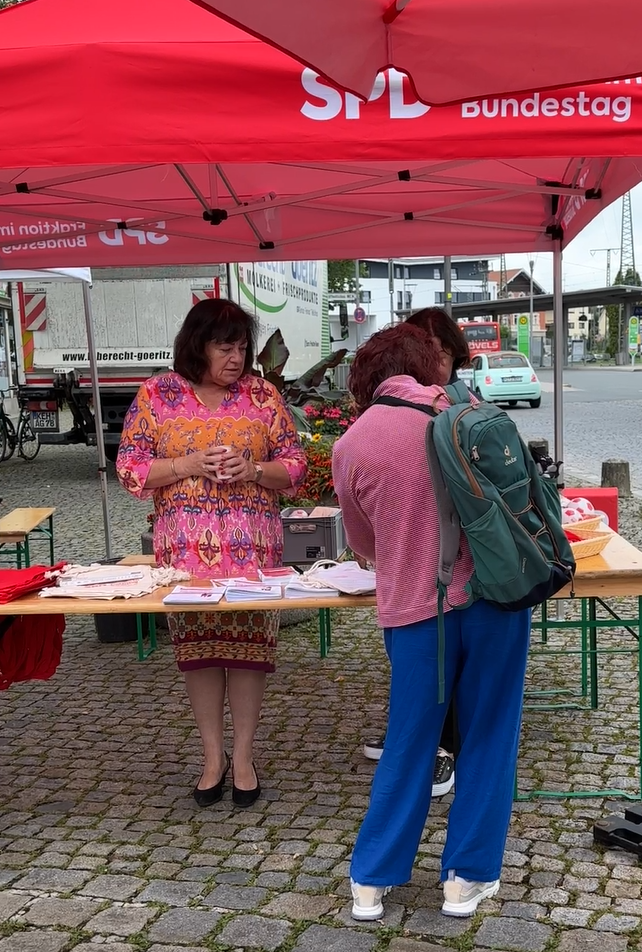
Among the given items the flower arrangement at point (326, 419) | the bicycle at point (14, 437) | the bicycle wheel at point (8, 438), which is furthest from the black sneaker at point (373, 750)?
the bicycle wheel at point (8, 438)

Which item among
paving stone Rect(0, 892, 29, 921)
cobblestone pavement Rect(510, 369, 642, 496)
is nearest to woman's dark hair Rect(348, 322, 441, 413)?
paving stone Rect(0, 892, 29, 921)

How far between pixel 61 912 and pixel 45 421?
439 inches

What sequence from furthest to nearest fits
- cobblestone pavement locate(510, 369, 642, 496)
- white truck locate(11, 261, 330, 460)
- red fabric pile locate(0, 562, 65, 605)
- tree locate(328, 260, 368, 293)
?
1. tree locate(328, 260, 368, 293)
2. cobblestone pavement locate(510, 369, 642, 496)
3. white truck locate(11, 261, 330, 460)
4. red fabric pile locate(0, 562, 65, 605)

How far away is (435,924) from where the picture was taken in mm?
2859

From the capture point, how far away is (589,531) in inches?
146

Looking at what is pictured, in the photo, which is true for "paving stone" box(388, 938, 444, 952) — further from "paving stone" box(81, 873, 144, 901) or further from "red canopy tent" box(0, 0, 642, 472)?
"red canopy tent" box(0, 0, 642, 472)

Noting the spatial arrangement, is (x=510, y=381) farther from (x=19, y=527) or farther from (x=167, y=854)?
(x=167, y=854)

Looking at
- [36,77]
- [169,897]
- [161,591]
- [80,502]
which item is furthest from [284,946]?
[80,502]

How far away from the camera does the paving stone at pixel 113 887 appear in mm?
3100

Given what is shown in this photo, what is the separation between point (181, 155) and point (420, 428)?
1.02 meters

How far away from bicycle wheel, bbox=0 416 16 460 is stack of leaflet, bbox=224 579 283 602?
13.1 metres

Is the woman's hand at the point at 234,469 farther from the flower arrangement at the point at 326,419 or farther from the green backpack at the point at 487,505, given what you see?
the flower arrangement at the point at 326,419

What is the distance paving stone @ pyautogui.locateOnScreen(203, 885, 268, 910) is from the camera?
118 inches

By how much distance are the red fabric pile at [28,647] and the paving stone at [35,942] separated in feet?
3.49
